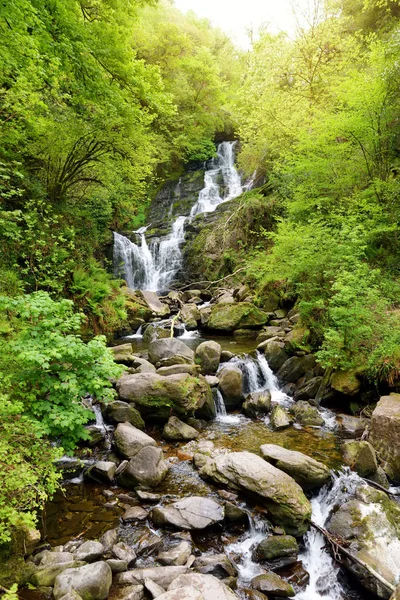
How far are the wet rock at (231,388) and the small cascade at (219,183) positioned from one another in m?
14.7

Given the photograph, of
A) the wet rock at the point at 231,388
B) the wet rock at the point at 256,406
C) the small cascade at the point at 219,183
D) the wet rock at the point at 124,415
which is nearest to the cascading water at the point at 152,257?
the small cascade at the point at 219,183

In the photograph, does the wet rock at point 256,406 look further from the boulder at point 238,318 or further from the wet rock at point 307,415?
the boulder at point 238,318

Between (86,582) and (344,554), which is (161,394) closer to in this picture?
(86,582)

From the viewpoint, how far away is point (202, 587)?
9.80 ft

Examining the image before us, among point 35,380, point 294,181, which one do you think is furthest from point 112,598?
point 294,181

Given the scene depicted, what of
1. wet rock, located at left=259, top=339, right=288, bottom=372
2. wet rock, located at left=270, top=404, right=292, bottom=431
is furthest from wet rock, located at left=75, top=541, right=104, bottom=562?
wet rock, located at left=259, top=339, right=288, bottom=372

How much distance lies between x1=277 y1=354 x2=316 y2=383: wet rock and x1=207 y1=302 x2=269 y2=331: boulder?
334 centimetres

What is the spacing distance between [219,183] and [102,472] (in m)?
21.6

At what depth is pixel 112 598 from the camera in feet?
9.89

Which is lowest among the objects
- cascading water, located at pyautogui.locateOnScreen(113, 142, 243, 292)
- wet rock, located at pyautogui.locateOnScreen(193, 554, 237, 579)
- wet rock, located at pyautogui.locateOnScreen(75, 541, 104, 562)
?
wet rock, located at pyautogui.locateOnScreen(193, 554, 237, 579)

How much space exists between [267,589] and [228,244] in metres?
14.5

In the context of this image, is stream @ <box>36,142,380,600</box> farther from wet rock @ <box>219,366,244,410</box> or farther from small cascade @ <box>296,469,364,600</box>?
wet rock @ <box>219,366,244,410</box>

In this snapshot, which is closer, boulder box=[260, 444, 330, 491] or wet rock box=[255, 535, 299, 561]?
wet rock box=[255, 535, 299, 561]

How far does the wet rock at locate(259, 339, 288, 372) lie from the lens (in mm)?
8852
